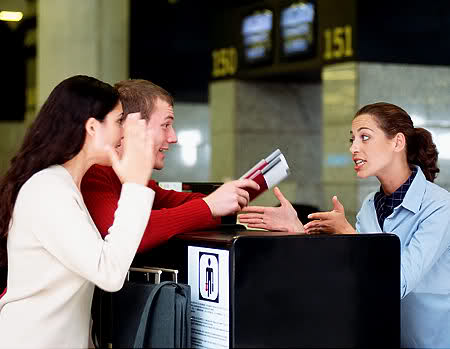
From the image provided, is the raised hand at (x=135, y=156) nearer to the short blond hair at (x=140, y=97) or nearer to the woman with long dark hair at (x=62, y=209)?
the woman with long dark hair at (x=62, y=209)

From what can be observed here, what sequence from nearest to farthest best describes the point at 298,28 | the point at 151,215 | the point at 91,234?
the point at 91,234, the point at 151,215, the point at 298,28

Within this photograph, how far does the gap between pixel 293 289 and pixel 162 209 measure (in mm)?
459

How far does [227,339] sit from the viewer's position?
1854 mm

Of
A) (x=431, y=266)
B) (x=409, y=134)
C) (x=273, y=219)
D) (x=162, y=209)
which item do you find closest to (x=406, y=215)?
(x=431, y=266)

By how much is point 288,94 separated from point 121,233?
662 cm

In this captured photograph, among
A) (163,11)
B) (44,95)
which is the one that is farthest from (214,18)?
(44,95)

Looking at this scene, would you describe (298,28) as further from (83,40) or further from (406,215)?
(406,215)

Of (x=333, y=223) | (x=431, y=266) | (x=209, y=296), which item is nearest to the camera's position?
(x=209, y=296)

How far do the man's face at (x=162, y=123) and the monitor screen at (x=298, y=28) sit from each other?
16.1 ft

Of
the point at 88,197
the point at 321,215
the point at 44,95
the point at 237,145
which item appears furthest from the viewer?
the point at 237,145

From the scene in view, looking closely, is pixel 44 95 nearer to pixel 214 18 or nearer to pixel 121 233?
pixel 214 18

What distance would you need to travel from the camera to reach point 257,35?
7.89 metres

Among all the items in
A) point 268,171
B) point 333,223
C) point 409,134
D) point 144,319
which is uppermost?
point 409,134

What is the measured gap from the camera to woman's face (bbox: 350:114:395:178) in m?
2.79
